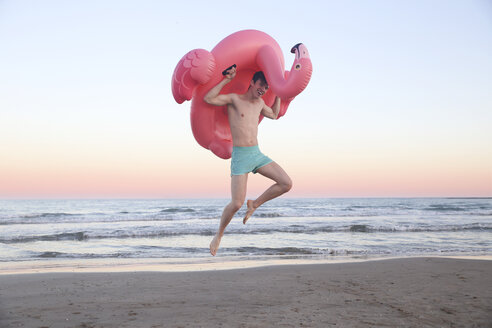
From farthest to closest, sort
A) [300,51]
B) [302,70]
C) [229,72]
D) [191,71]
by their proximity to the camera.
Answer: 1. [229,72]
2. [191,71]
3. [300,51]
4. [302,70]

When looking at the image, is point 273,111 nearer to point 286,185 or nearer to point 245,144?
point 245,144

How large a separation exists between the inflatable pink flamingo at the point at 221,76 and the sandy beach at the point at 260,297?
1985mm

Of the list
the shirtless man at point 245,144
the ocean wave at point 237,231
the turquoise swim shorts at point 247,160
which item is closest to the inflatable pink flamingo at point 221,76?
the shirtless man at point 245,144

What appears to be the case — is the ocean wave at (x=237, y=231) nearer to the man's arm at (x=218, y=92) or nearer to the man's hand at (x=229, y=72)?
the man's arm at (x=218, y=92)

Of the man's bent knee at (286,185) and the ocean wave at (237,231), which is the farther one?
the ocean wave at (237,231)

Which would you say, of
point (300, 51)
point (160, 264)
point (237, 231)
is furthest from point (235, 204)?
point (237, 231)

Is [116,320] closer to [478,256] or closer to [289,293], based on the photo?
[289,293]

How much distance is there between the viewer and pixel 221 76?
3.80m

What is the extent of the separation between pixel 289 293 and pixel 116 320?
2284mm

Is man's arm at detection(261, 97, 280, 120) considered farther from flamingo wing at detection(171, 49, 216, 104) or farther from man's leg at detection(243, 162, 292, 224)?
flamingo wing at detection(171, 49, 216, 104)

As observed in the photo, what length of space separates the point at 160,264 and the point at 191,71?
18.4 feet

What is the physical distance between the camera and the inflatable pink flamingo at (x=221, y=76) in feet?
11.3

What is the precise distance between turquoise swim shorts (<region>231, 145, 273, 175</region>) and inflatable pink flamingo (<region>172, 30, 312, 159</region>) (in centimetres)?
27

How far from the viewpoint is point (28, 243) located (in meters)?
11.8
